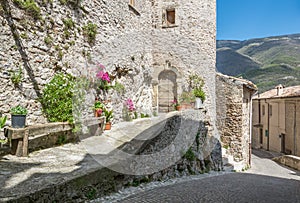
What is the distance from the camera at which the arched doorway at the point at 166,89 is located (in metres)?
11.3

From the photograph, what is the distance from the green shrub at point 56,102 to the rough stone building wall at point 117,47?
0.15 metres

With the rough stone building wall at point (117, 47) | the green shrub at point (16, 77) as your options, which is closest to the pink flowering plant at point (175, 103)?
the rough stone building wall at point (117, 47)

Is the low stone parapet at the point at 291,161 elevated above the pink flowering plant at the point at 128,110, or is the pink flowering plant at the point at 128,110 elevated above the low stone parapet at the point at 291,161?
the pink flowering plant at the point at 128,110

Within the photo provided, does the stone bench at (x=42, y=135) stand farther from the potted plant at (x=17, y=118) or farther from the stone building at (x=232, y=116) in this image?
the stone building at (x=232, y=116)

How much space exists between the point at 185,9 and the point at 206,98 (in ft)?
13.9

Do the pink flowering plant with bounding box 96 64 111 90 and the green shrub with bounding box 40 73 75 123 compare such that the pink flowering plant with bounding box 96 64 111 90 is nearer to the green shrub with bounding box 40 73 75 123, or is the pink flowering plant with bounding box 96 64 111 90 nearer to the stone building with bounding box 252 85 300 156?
the green shrub with bounding box 40 73 75 123

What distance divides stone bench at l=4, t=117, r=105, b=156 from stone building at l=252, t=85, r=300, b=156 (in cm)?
1634

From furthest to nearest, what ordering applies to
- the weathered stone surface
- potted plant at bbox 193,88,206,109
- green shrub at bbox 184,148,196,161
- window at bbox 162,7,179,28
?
window at bbox 162,7,179,28 < potted plant at bbox 193,88,206,109 < green shrub at bbox 184,148,196,161 < the weathered stone surface

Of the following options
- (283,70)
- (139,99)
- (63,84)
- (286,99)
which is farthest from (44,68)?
(283,70)

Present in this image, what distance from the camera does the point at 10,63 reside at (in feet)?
15.1

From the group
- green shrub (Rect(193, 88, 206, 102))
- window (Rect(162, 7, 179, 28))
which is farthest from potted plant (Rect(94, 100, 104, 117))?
window (Rect(162, 7, 179, 28))

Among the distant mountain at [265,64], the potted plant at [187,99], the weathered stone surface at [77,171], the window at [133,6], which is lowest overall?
the weathered stone surface at [77,171]

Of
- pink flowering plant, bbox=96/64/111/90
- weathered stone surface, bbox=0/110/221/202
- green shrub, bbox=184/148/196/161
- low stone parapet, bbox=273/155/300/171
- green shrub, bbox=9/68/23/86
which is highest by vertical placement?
pink flowering plant, bbox=96/64/111/90

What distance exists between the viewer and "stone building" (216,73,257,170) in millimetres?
12320
